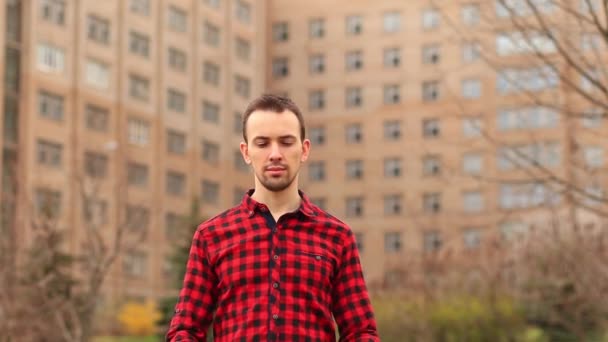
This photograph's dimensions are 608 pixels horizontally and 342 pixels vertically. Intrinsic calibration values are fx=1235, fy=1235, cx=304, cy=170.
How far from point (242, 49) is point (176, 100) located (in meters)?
9.65

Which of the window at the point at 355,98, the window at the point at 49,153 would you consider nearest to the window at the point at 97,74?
the window at the point at 49,153

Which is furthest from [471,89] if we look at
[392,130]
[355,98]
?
[355,98]

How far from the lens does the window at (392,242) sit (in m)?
91.5

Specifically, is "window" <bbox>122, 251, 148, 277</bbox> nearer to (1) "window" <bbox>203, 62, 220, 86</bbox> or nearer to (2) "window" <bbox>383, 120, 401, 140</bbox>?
(1) "window" <bbox>203, 62, 220, 86</bbox>

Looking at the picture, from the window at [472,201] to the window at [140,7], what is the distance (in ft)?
87.8

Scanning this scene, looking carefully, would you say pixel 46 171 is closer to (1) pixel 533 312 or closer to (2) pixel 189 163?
(2) pixel 189 163

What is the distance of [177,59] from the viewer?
8344cm

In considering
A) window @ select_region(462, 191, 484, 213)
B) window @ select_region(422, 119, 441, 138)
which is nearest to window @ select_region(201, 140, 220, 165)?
window @ select_region(422, 119, 441, 138)

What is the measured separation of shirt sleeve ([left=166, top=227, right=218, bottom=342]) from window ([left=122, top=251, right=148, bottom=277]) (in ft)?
230

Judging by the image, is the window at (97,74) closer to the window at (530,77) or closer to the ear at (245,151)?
the window at (530,77)

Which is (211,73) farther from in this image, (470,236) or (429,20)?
(470,236)

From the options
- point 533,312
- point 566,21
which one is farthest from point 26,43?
point 566,21

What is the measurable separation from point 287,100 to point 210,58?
8307 cm

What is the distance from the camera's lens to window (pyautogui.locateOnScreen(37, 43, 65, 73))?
69.2 meters
